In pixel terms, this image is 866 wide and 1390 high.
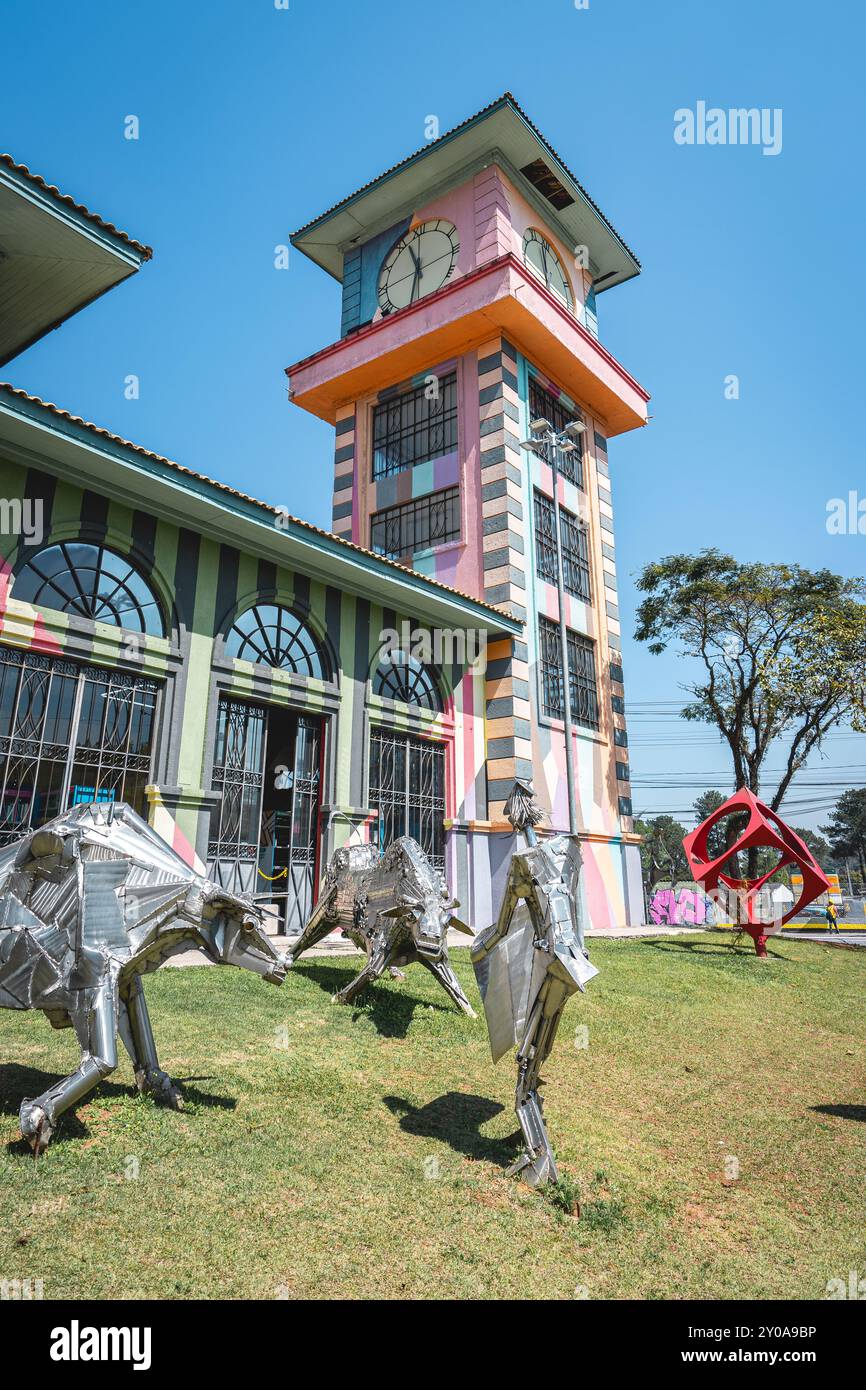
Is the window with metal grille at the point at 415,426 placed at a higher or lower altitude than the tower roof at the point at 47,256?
higher

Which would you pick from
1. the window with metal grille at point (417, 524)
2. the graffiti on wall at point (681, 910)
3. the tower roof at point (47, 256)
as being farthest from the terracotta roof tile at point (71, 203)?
the graffiti on wall at point (681, 910)

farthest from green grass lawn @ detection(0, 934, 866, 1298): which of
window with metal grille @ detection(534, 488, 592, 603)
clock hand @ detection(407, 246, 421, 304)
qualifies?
clock hand @ detection(407, 246, 421, 304)

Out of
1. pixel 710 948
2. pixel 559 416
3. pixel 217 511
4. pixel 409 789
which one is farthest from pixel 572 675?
pixel 217 511

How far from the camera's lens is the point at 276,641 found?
13.9 meters

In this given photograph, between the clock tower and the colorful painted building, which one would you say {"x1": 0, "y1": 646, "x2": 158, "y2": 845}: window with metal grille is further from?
the clock tower

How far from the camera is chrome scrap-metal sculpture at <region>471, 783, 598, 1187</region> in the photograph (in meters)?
4.77

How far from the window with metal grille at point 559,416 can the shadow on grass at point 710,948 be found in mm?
12686

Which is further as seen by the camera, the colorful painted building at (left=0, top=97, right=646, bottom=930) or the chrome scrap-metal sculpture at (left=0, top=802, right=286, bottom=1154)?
the colorful painted building at (left=0, top=97, right=646, bottom=930)

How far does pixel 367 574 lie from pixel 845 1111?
11.0m

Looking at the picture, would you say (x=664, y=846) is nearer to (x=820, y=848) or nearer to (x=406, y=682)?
(x=820, y=848)

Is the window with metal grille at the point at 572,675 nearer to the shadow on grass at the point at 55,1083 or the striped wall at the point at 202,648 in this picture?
the striped wall at the point at 202,648

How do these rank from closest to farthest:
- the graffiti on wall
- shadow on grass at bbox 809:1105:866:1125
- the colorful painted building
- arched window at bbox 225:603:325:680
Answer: shadow on grass at bbox 809:1105:866:1125
the colorful painted building
arched window at bbox 225:603:325:680
the graffiti on wall

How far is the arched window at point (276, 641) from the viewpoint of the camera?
13.3 m

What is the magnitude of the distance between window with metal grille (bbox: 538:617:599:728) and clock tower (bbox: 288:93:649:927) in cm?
6
